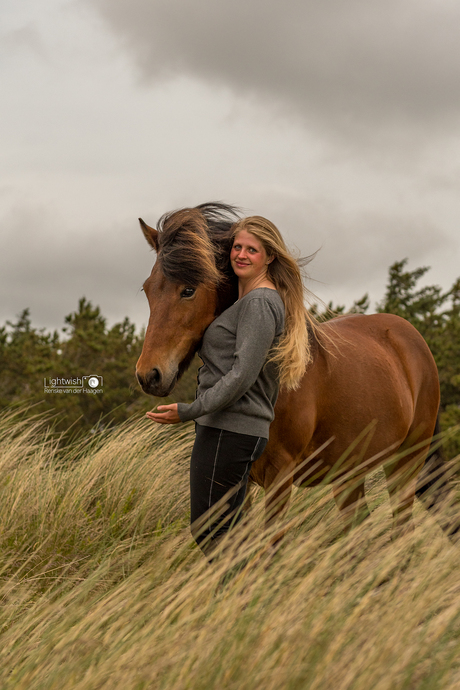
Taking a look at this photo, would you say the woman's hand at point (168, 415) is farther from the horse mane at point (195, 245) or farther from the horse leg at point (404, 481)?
the horse leg at point (404, 481)

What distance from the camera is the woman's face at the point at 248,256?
8.71 ft

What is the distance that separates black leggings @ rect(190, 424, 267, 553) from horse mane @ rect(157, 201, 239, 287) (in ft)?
2.29

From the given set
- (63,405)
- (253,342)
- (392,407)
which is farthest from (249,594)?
(63,405)

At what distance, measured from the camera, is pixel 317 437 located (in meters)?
3.38

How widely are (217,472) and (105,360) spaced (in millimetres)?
22666

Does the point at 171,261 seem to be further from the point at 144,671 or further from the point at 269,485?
the point at 144,671

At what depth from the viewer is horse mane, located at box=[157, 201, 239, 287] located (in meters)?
2.64

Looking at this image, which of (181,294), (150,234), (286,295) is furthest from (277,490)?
(150,234)

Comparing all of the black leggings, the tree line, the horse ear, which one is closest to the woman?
the black leggings

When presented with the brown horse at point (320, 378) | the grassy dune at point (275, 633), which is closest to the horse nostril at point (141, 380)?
the brown horse at point (320, 378)

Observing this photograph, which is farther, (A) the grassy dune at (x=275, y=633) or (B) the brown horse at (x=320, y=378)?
(B) the brown horse at (x=320, y=378)

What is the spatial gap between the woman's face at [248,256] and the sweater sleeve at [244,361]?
0.24m

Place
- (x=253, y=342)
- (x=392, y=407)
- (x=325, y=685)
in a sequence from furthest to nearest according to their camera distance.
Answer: (x=392, y=407), (x=253, y=342), (x=325, y=685)

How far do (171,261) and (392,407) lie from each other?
6.10 feet
